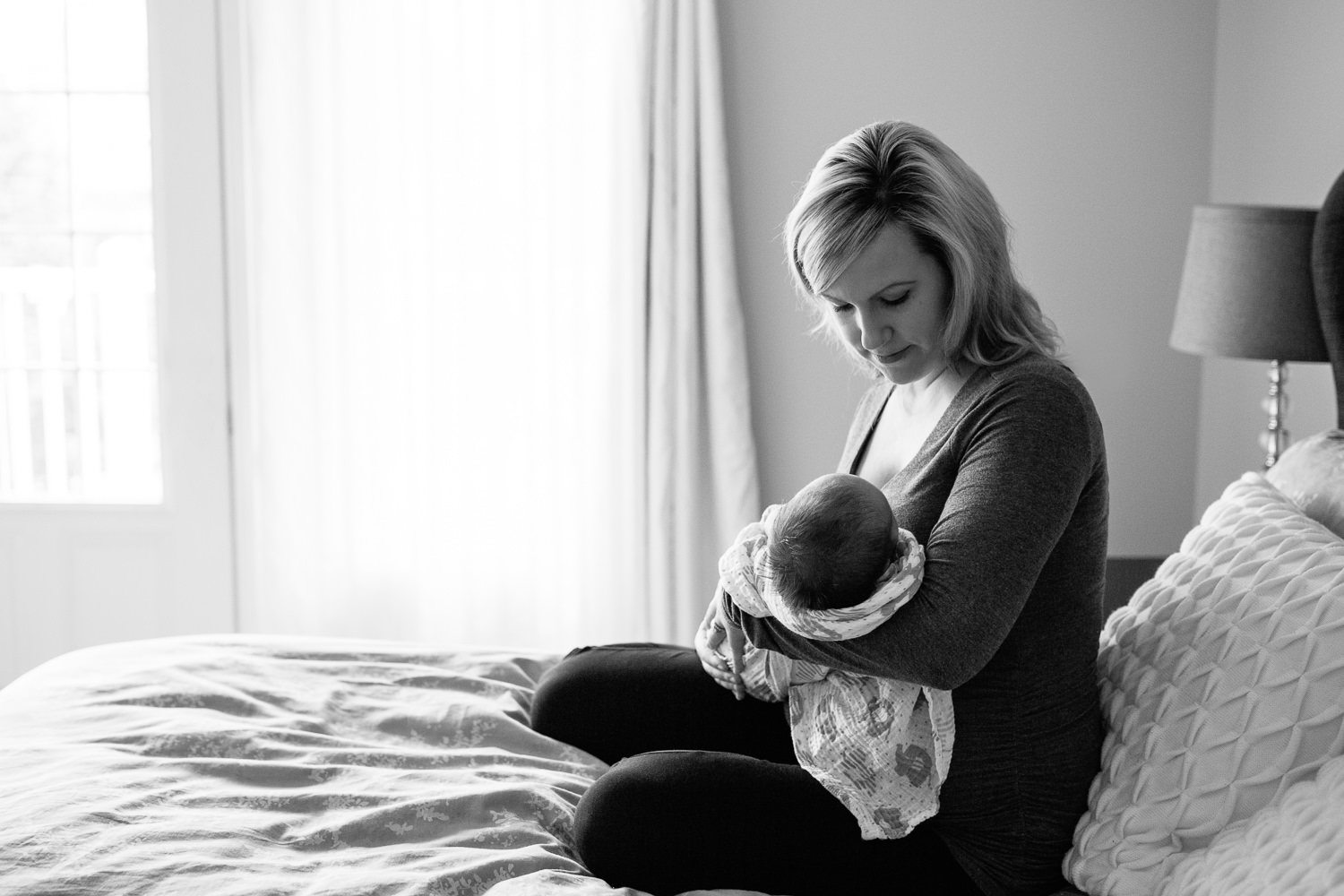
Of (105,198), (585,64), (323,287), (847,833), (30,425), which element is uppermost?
(585,64)

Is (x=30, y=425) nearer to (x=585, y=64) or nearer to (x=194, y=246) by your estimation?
(x=194, y=246)

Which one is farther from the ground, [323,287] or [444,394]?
[323,287]

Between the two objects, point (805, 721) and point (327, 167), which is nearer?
point (805, 721)

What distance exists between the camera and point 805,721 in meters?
1.46

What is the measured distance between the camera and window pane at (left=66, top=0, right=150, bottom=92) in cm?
310

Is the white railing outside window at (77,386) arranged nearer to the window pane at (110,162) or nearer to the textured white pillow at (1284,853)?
the window pane at (110,162)

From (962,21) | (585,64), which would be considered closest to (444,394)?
(585,64)

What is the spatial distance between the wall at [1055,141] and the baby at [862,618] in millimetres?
1851

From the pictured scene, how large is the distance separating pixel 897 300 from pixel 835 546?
321 mm

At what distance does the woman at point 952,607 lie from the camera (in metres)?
1.29

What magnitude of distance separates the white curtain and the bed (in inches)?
57.8

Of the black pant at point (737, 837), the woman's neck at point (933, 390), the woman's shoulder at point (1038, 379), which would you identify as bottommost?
the black pant at point (737, 837)

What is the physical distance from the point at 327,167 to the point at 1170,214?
2.06 m

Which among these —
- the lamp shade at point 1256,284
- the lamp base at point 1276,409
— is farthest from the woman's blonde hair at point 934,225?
the lamp base at point 1276,409
